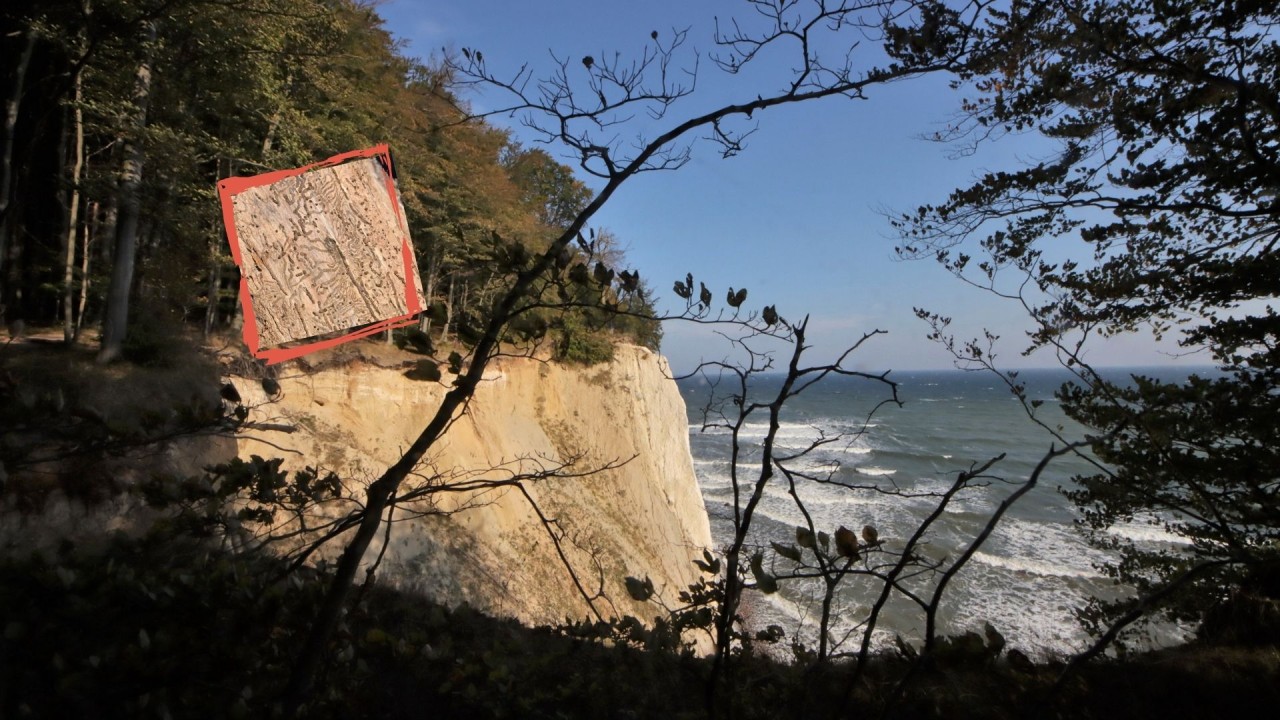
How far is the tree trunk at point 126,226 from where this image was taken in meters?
7.71

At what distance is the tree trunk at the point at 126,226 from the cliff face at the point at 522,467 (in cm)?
162

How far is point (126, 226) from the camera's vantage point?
7918 mm

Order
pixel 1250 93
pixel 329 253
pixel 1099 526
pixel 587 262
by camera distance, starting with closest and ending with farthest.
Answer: pixel 587 262 < pixel 1250 93 < pixel 1099 526 < pixel 329 253

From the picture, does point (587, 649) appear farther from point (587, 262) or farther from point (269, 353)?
point (269, 353)

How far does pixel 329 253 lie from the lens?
303 inches

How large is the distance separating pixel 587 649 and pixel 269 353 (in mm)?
9913

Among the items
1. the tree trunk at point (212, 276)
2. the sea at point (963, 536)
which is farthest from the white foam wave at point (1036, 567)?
the tree trunk at point (212, 276)

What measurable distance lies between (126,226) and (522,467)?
689cm

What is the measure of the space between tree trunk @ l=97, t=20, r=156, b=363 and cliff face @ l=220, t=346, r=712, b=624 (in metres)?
1.62

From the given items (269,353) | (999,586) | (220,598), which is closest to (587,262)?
(220,598)

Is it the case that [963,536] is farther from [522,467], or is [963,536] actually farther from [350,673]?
[350,673]

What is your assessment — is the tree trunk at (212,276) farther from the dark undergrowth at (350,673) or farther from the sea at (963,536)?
the dark undergrowth at (350,673)

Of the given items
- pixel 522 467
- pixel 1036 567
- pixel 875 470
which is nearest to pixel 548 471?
pixel 522 467

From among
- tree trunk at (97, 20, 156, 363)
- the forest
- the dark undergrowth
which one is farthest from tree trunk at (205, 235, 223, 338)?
the dark undergrowth
